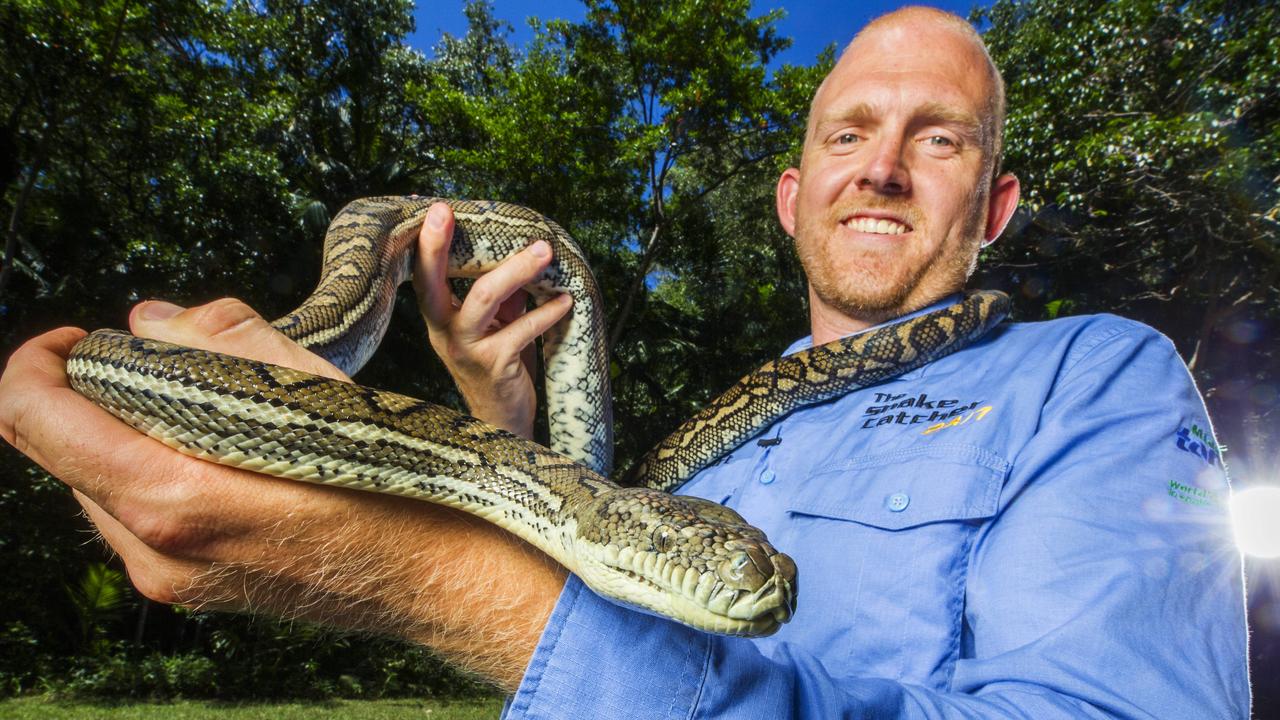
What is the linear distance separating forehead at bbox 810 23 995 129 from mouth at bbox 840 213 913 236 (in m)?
0.66

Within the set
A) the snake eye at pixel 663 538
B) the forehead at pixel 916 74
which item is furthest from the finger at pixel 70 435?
the forehead at pixel 916 74

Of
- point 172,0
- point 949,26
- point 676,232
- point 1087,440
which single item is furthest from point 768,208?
point 1087,440

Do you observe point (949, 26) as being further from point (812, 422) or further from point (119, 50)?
point (119, 50)

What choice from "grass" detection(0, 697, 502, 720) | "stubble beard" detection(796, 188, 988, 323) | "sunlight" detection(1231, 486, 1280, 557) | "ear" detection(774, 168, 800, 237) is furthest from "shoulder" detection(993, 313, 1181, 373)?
"grass" detection(0, 697, 502, 720)

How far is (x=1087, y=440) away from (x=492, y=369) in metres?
3.30

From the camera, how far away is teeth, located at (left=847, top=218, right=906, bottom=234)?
400cm

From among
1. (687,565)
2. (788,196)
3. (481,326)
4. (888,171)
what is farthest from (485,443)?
(788,196)

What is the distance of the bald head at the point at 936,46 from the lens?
4.13m

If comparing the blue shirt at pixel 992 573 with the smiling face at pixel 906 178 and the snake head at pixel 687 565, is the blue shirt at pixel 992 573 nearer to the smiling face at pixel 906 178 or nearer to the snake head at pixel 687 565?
the snake head at pixel 687 565

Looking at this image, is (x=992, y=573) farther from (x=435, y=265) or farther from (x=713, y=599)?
(x=435, y=265)

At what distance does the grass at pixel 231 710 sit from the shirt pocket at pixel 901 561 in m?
17.4

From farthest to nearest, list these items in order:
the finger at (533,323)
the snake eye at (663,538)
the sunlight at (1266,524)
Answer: the sunlight at (1266,524) < the finger at (533,323) < the snake eye at (663,538)

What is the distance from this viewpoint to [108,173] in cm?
1830

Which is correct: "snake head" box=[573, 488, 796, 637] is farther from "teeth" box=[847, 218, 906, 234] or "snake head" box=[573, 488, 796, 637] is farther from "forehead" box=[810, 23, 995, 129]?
"forehead" box=[810, 23, 995, 129]
